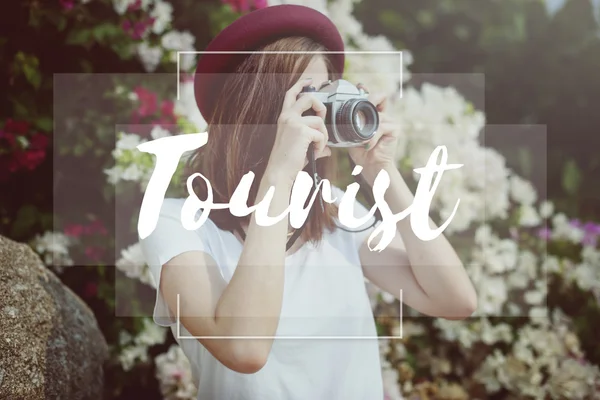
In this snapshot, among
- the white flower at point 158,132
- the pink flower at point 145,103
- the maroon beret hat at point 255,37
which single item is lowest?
the white flower at point 158,132

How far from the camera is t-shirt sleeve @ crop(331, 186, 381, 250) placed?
136 cm

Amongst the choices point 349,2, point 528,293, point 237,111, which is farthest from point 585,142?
point 237,111

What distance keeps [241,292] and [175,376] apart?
0.46 metres

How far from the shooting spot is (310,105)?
128cm

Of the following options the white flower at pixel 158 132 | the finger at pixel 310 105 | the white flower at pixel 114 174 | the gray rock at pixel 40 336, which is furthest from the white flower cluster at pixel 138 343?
the finger at pixel 310 105

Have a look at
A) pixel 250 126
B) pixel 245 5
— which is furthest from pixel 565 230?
pixel 245 5

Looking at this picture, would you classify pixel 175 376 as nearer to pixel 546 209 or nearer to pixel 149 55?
pixel 149 55

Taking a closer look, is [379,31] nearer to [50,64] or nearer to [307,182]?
[307,182]

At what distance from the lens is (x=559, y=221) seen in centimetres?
165

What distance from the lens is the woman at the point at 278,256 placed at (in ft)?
4.16

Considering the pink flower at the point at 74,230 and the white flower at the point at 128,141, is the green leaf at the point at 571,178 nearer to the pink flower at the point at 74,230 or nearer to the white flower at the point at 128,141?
the white flower at the point at 128,141

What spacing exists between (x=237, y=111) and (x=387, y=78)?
0.44 m

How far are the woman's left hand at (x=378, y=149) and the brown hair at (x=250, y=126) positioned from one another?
3.5 inches

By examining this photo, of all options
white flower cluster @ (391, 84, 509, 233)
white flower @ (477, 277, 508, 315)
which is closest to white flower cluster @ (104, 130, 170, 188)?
white flower cluster @ (391, 84, 509, 233)
